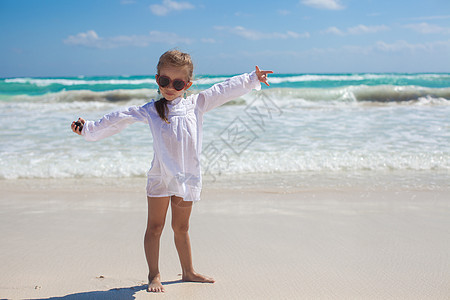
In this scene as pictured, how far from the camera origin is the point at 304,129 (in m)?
8.75

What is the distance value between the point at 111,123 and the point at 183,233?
754 mm

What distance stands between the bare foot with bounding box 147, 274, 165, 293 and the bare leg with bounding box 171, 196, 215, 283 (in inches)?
7.8

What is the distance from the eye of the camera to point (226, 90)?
2.27 m

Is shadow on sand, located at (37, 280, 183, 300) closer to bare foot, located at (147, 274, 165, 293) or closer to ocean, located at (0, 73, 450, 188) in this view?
bare foot, located at (147, 274, 165, 293)

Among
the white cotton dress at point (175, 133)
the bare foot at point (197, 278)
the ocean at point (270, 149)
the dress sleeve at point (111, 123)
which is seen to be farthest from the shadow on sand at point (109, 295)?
the ocean at point (270, 149)

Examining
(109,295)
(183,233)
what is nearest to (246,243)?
(183,233)

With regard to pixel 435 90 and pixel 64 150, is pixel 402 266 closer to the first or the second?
pixel 64 150

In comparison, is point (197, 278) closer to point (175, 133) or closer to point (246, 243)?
point (246, 243)

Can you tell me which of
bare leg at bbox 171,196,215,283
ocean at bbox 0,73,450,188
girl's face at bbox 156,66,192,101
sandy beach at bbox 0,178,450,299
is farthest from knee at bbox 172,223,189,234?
ocean at bbox 0,73,450,188

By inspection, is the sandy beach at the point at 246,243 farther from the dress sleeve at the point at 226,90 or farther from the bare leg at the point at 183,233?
the dress sleeve at the point at 226,90

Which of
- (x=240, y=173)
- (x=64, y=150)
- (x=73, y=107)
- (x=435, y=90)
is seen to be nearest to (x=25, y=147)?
(x=64, y=150)

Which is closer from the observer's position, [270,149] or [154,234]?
[154,234]

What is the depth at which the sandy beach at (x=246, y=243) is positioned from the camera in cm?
237

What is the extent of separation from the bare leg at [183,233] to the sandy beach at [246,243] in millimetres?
70
